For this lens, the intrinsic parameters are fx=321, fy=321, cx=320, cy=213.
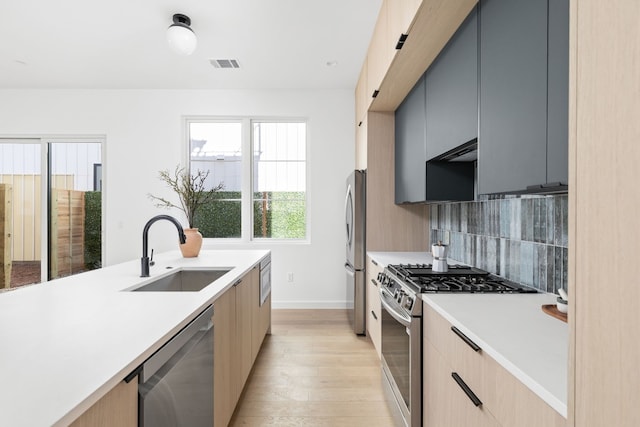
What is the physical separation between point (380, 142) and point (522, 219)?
1684 mm

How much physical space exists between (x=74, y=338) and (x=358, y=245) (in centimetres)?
254

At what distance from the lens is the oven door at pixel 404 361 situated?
1.49 m

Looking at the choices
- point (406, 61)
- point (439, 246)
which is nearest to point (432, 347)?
point (439, 246)

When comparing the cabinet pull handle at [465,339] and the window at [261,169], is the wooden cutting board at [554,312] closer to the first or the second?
the cabinet pull handle at [465,339]

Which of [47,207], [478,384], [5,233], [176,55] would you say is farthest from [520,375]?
[5,233]

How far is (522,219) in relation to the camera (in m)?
1.69

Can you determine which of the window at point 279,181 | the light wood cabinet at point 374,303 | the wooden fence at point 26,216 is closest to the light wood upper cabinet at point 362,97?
the window at point 279,181

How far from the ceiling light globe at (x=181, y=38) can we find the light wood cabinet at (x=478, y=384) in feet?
8.65

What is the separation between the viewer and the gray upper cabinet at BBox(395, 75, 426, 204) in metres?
2.28

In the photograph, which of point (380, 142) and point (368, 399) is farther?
point (380, 142)

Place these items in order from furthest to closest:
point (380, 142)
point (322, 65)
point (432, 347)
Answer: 1. point (322, 65)
2. point (380, 142)
3. point (432, 347)

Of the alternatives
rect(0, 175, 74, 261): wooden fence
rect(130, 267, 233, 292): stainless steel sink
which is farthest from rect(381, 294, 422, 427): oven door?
rect(0, 175, 74, 261): wooden fence

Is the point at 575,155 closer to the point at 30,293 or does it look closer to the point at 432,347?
the point at 432,347

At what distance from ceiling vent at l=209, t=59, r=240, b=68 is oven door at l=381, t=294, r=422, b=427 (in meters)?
2.83
